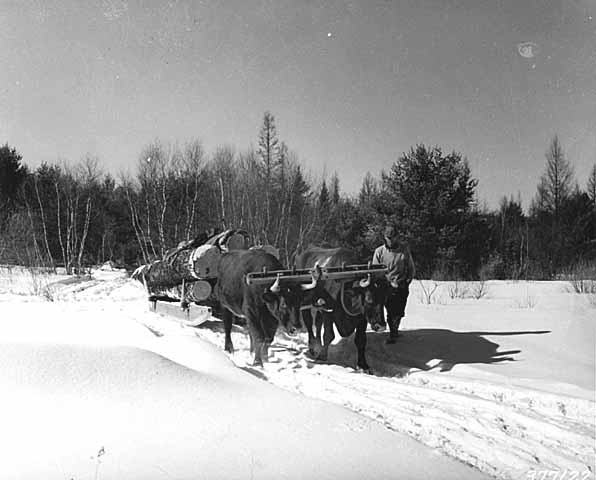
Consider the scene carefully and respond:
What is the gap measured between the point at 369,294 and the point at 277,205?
1.80m

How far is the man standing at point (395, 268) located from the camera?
7160 mm

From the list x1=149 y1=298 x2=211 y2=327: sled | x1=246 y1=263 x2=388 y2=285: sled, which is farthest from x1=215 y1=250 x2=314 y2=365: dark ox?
x1=149 y1=298 x2=211 y2=327: sled

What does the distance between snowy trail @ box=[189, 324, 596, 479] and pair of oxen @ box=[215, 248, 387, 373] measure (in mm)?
451

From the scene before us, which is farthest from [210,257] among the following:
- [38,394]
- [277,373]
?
[38,394]

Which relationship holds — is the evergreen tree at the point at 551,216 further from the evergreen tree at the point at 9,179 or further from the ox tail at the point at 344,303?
the evergreen tree at the point at 9,179

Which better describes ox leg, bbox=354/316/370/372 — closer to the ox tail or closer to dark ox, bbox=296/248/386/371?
dark ox, bbox=296/248/386/371

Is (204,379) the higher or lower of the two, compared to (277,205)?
lower

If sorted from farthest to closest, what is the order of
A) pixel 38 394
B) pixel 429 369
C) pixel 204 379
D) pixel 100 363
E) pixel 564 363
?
pixel 429 369 → pixel 564 363 → pixel 204 379 → pixel 100 363 → pixel 38 394

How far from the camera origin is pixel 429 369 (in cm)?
623

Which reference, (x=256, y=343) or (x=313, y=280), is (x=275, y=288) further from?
(x=256, y=343)

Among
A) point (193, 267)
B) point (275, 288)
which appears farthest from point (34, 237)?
point (275, 288)

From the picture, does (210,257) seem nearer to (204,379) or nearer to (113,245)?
(113,245)

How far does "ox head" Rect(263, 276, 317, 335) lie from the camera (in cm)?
633

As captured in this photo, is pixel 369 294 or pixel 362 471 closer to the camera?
pixel 362 471
